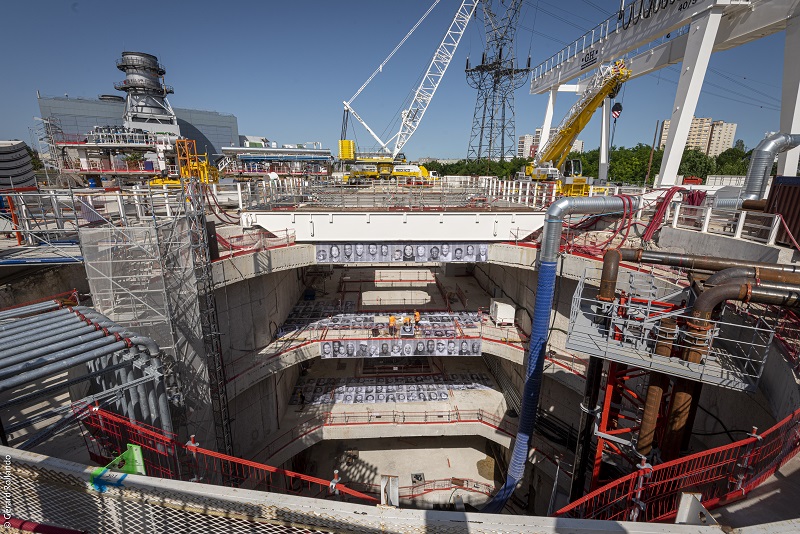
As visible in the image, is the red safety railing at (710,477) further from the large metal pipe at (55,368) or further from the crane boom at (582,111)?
the crane boom at (582,111)

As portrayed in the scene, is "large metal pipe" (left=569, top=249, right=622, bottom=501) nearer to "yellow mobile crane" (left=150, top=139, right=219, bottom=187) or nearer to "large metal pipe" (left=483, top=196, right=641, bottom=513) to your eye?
"large metal pipe" (left=483, top=196, right=641, bottom=513)

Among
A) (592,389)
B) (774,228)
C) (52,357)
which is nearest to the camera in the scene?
(52,357)

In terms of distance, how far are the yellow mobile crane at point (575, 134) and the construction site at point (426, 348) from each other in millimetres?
222

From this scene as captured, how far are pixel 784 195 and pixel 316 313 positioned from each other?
68.0 feet

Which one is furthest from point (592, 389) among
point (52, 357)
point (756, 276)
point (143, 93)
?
point (143, 93)

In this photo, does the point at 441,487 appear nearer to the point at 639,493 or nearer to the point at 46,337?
the point at 639,493

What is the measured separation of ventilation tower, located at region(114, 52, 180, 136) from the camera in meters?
55.6

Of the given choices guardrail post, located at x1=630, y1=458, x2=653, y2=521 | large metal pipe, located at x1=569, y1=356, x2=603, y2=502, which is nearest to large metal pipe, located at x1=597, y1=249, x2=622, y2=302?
large metal pipe, located at x1=569, y1=356, x2=603, y2=502

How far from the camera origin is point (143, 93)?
56500mm

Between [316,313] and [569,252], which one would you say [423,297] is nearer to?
[316,313]

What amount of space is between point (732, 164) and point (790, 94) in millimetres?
53269

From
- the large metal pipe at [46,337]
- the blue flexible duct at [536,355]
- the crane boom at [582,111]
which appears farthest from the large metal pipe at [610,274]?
the crane boom at [582,111]

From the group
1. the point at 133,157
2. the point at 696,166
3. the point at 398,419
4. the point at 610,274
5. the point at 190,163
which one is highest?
the point at 696,166

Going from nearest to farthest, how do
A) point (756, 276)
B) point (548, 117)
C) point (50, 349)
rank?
point (50, 349)
point (756, 276)
point (548, 117)
